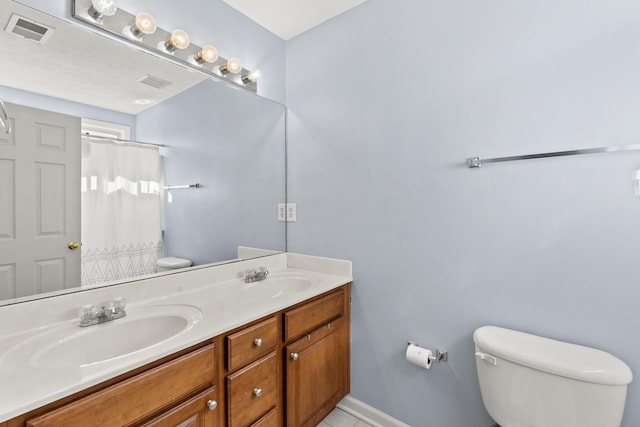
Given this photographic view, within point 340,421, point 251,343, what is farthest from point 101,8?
point 340,421

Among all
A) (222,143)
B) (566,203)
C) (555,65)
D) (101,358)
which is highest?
(555,65)

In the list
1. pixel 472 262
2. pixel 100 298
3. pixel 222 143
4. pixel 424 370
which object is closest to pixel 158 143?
pixel 222 143

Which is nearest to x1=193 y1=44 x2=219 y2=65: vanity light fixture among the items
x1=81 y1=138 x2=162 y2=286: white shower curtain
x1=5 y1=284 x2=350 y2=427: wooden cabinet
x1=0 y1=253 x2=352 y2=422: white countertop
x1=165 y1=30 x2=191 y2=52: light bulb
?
x1=165 y1=30 x2=191 y2=52: light bulb

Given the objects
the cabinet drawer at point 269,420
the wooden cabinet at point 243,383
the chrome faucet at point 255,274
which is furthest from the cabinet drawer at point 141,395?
the chrome faucet at point 255,274

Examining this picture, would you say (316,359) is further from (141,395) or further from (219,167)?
(219,167)

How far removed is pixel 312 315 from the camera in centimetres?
151

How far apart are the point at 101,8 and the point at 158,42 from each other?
0.80 ft

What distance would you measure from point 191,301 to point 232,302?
20 cm

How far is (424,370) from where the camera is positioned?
1532mm

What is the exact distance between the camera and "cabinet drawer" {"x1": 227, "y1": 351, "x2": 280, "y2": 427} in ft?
3.65

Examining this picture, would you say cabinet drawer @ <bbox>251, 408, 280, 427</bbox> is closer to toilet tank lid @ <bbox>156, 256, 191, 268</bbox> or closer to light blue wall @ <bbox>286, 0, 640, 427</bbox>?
light blue wall @ <bbox>286, 0, 640, 427</bbox>

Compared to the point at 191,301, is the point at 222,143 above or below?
above

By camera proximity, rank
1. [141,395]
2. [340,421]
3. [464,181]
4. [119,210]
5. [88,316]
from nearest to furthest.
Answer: [141,395] → [88,316] → [119,210] → [464,181] → [340,421]

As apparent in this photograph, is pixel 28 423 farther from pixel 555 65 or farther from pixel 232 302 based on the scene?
pixel 555 65
